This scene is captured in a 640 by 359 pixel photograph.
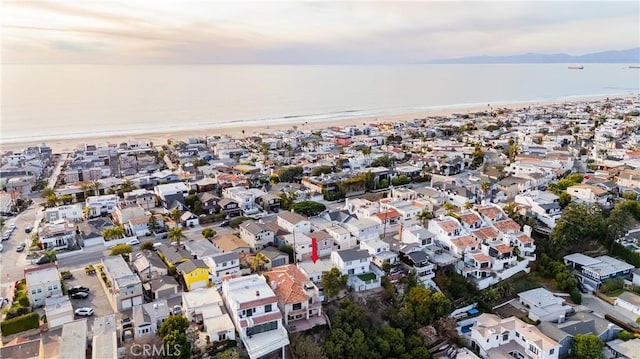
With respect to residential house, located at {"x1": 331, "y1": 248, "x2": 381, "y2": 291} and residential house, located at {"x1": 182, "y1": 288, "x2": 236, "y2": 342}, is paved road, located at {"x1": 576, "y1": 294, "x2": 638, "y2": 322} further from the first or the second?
residential house, located at {"x1": 182, "y1": 288, "x2": 236, "y2": 342}

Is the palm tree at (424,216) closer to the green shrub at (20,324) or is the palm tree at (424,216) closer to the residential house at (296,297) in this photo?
the residential house at (296,297)

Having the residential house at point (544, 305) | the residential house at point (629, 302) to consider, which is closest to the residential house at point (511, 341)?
the residential house at point (544, 305)

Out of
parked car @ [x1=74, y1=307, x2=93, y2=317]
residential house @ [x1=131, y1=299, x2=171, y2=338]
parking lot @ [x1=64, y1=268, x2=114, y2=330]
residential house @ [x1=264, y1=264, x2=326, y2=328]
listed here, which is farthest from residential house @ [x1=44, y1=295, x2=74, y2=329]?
residential house @ [x1=264, y1=264, x2=326, y2=328]

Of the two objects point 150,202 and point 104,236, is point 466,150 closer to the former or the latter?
point 150,202

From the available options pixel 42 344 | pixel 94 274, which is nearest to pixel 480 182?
pixel 94 274

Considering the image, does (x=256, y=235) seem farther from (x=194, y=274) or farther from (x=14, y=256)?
(x=14, y=256)
